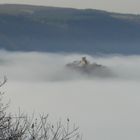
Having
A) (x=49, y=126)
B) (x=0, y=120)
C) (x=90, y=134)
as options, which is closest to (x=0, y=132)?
(x=0, y=120)

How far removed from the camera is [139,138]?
15500 cm

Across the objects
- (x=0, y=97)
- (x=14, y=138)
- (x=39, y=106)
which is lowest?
(x=14, y=138)

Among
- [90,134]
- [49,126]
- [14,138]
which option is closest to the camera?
[14,138]

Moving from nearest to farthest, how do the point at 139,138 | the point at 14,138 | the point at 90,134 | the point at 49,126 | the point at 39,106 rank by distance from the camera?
the point at 14,138, the point at 49,126, the point at 90,134, the point at 139,138, the point at 39,106

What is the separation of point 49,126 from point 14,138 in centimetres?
109

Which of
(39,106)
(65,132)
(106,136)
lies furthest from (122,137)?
(65,132)

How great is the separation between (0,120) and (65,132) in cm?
146

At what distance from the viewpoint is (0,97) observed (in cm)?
1377

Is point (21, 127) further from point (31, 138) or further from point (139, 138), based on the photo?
point (139, 138)

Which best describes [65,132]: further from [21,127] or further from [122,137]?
[122,137]

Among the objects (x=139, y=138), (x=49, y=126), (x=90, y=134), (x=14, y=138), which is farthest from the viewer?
(x=139, y=138)

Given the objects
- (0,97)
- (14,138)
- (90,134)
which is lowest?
(14,138)

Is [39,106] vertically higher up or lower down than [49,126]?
higher up

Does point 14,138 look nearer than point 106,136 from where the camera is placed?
Yes
